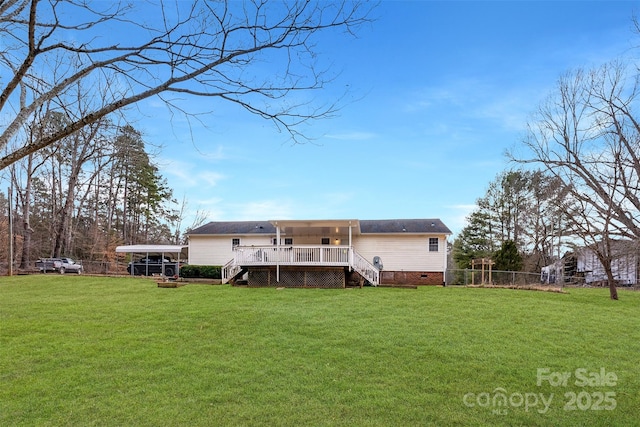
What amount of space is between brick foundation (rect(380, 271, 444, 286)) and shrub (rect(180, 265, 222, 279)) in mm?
9522

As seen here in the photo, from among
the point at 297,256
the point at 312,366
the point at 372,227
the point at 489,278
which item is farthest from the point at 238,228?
the point at 312,366

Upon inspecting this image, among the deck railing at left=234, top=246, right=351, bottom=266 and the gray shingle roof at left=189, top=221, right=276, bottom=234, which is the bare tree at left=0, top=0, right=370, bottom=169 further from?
the gray shingle roof at left=189, top=221, right=276, bottom=234

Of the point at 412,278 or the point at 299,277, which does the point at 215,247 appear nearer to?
the point at 299,277

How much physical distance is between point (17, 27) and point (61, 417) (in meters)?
4.34

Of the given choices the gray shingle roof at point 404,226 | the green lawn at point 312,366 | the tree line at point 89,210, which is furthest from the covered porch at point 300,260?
the tree line at point 89,210

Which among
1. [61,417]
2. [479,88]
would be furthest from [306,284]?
[61,417]

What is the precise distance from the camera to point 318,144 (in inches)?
123

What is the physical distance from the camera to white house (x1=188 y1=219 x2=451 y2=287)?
654 inches

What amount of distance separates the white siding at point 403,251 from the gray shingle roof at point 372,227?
48cm

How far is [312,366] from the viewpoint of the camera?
591 cm

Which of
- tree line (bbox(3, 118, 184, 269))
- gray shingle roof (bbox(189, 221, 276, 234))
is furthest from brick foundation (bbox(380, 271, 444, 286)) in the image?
tree line (bbox(3, 118, 184, 269))

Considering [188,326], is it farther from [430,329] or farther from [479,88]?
[479,88]

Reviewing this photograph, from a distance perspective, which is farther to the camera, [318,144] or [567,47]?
[567,47]

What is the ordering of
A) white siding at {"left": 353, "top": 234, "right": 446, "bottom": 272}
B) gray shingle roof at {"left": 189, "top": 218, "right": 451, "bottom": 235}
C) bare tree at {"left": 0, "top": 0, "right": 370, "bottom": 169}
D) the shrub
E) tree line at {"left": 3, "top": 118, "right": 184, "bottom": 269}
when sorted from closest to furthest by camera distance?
bare tree at {"left": 0, "top": 0, "right": 370, "bottom": 169}
the shrub
white siding at {"left": 353, "top": 234, "right": 446, "bottom": 272}
gray shingle roof at {"left": 189, "top": 218, "right": 451, "bottom": 235}
tree line at {"left": 3, "top": 118, "right": 184, "bottom": 269}
